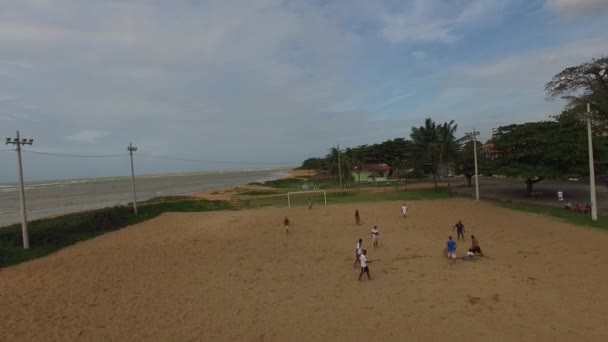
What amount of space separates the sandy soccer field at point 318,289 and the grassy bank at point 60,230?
1.11 metres

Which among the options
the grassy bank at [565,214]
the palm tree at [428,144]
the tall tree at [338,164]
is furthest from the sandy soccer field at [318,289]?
the tall tree at [338,164]

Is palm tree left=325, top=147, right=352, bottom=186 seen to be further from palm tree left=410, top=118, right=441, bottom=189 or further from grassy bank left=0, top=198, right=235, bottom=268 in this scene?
grassy bank left=0, top=198, right=235, bottom=268

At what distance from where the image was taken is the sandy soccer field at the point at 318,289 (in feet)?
25.6

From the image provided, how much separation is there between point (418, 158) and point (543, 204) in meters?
14.9

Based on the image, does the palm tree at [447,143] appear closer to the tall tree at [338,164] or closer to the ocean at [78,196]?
the tall tree at [338,164]

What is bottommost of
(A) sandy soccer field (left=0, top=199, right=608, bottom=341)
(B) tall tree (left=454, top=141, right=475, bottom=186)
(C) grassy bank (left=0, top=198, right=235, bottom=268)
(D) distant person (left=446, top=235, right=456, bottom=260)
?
(A) sandy soccer field (left=0, top=199, right=608, bottom=341)

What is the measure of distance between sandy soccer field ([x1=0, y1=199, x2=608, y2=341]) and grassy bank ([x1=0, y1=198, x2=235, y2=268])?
1.11 meters

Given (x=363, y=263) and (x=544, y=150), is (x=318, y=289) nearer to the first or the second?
(x=363, y=263)

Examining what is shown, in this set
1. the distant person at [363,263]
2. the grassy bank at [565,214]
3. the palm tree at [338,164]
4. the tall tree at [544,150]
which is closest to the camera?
the distant person at [363,263]

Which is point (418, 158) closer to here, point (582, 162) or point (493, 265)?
point (582, 162)

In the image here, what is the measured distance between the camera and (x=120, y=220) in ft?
78.2

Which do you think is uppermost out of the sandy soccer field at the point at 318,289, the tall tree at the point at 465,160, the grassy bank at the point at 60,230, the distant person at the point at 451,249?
the tall tree at the point at 465,160

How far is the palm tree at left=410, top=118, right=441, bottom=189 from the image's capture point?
34.9 metres

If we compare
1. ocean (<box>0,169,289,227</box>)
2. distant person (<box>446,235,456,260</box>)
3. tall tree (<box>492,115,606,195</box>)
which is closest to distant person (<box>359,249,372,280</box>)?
distant person (<box>446,235,456,260</box>)
